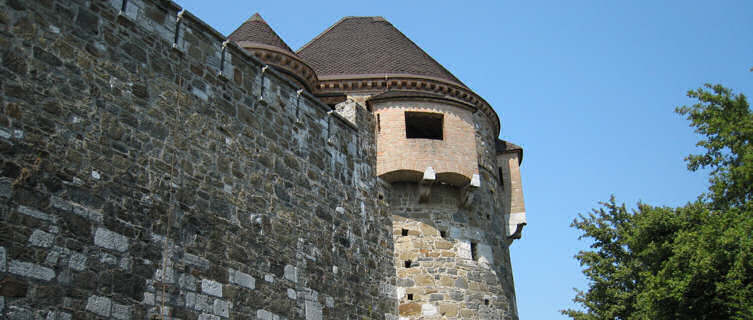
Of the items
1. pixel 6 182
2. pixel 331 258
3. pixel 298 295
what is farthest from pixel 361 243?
pixel 6 182

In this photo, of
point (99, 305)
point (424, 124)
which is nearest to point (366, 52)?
point (424, 124)

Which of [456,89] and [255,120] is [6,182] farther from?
[456,89]

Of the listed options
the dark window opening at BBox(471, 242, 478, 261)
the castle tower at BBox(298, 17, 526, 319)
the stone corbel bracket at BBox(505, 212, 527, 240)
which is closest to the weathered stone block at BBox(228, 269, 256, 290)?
the castle tower at BBox(298, 17, 526, 319)

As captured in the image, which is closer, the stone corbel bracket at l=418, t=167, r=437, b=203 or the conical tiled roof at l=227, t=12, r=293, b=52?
the stone corbel bracket at l=418, t=167, r=437, b=203

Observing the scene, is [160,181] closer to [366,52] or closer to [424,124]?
[424,124]

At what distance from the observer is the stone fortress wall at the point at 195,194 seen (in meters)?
7.92

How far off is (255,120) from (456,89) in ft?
23.0

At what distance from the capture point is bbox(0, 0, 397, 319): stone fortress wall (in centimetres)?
784

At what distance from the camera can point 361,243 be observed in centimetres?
1369

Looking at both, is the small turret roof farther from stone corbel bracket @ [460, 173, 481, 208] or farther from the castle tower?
stone corbel bracket @ [460, 173, 481, 208]

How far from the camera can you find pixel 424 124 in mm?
17266

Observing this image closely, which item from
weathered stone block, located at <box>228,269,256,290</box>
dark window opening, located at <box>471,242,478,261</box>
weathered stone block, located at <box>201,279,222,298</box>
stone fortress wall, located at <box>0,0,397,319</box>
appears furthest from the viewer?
dark window opening, located at <box>471,242,478,261</box>

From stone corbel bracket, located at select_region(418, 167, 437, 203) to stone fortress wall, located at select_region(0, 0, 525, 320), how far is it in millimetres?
54

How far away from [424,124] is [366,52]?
2790 millimetres
